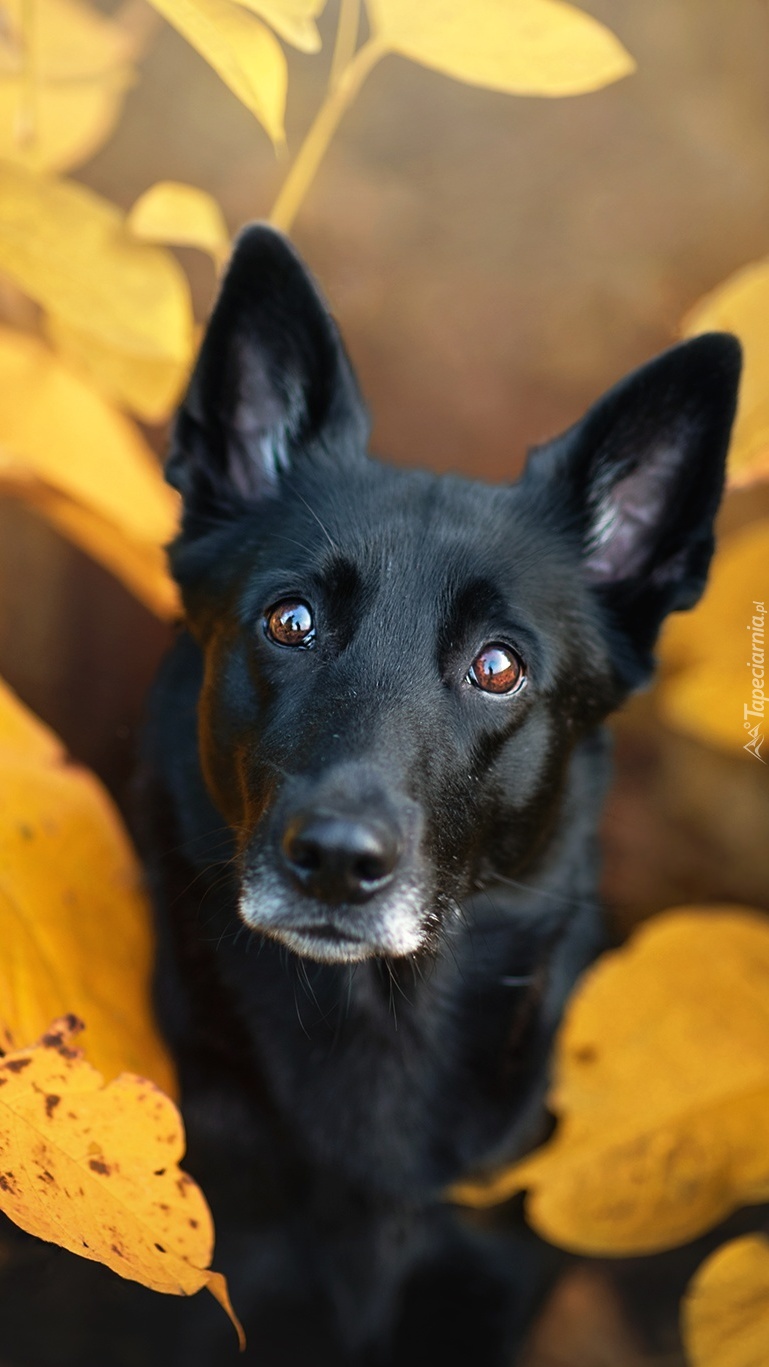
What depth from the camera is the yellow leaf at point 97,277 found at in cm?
170

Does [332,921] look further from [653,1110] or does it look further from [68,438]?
[68,438]

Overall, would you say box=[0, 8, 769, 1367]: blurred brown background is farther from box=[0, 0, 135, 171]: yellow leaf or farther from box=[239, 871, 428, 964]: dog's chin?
box=[239, 871, 428, 964]: dog's chin

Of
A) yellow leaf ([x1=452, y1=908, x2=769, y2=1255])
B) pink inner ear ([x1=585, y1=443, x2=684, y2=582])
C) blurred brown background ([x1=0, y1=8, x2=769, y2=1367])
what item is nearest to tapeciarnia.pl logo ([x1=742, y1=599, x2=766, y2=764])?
blurred brown background ([x1=0, y1=8, x2=769, y2=1367])

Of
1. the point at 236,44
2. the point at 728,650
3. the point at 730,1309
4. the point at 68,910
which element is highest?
the point at 236,44

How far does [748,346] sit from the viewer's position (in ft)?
5.80

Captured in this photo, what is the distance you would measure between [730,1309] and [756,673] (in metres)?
1.08

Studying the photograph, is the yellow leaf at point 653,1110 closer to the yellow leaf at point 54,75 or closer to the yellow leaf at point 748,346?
the yellow leaf at point 748,346

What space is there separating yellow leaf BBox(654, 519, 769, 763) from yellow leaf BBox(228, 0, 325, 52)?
116cm

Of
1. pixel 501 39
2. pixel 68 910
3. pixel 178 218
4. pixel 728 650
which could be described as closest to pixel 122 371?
pixel 178 218

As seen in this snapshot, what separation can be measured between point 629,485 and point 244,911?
954mm

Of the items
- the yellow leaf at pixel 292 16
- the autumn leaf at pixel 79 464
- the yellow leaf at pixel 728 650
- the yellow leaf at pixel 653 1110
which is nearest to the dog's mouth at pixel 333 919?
the yellow leaf at pixel 653 1110

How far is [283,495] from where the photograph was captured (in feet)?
6.14

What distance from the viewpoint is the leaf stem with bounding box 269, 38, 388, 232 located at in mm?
1767

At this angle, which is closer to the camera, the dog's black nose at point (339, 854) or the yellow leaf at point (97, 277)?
Answer: the dog's black nose at point (339, 854)
